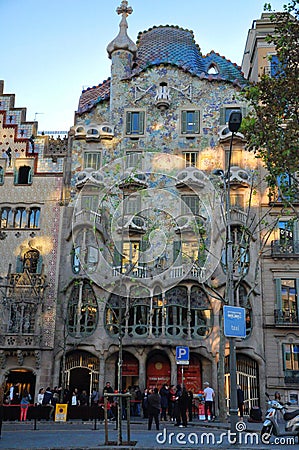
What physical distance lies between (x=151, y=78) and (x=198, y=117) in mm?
4539

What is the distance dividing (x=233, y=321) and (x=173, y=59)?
2823 cm

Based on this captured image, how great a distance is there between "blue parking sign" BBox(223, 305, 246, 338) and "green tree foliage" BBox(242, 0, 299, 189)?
543cm

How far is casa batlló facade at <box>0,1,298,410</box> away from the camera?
3216cm

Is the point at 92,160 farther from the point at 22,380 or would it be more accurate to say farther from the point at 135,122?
the point at 22,380

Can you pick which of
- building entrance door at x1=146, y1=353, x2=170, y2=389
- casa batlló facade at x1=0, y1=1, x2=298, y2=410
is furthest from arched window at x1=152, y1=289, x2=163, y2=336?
building entrance door at x1=146, y1=353, x2=170, y2=389

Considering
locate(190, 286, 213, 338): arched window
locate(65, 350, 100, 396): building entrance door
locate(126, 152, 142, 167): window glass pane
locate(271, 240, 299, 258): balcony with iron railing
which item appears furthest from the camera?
locate(126, 152, 142, 167): window glass pane

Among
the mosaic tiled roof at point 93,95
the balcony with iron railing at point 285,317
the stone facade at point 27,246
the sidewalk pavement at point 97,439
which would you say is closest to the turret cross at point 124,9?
the mosaic tiled roof at point 93,95

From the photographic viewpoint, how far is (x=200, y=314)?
32531mm

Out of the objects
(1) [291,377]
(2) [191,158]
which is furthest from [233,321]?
Result: (2) [191,158]

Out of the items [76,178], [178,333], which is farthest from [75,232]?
[178,333]

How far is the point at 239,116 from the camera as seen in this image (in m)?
16.1

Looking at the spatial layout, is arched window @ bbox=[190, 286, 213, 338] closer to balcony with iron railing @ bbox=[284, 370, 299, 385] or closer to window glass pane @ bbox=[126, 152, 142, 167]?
balcony with iron railing @ bbox=[284, 370, 299, 385]

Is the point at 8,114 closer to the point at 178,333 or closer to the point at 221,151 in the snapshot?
the point at 221,151

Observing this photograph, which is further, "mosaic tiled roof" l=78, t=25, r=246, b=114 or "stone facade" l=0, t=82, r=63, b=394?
"mosaic tiled roof" l=78, t=25, r=246, b=114
